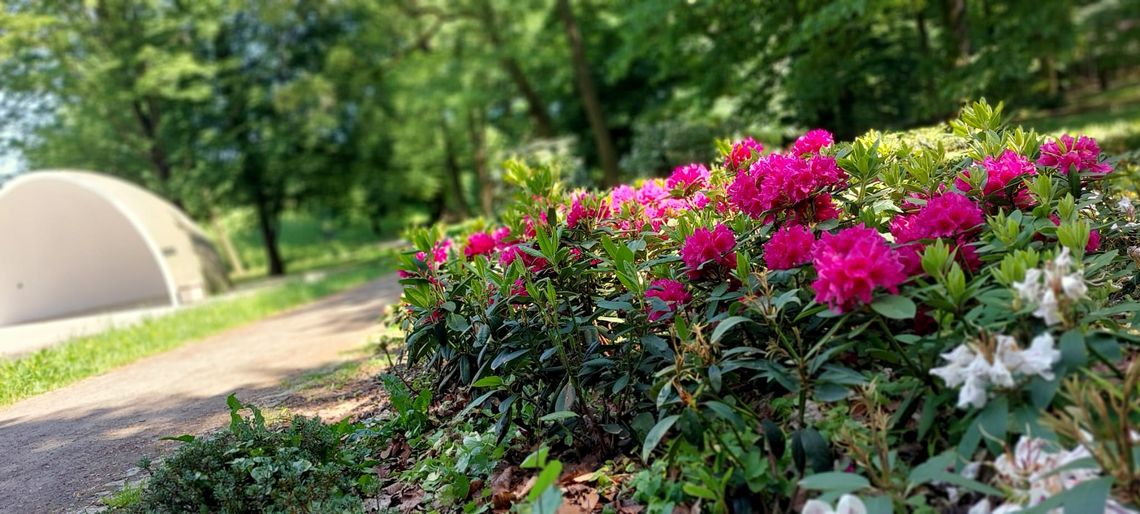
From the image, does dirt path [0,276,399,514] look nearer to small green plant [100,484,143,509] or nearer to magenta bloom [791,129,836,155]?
small green plant [100,484,143,509]

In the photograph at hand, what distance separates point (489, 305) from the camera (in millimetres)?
3369

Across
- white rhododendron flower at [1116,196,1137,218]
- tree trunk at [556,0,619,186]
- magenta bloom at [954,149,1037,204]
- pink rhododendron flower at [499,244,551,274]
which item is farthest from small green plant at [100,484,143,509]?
tree trunk at [556,0,619,186]

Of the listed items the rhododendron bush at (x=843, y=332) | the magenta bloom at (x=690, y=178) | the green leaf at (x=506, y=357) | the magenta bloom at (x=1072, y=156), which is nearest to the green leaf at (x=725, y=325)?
the rhododendron bush at (x=843, y=332)

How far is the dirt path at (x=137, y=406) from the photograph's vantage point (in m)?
3.62

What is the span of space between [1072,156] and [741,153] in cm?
137

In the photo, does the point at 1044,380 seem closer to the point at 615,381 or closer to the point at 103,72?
the point at 615,381

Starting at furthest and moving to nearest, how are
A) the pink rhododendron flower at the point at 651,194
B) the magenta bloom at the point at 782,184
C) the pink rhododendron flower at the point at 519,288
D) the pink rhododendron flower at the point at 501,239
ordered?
the pink rhododendron flower at the point at 651,194
the pink rhododendron flower at the point at 501,239
the pink rhododendron flower at the point at 519,288
the magenta bloom at the point at 782,184

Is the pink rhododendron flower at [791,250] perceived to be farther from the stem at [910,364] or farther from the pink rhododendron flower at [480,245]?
the pink rhododendron flower at [480,245]

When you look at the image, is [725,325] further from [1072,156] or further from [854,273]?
[1072,156]

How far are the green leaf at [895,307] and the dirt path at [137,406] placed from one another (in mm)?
3249

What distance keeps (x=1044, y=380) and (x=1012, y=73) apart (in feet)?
29.3

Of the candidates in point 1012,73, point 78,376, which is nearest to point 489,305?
point 78,376

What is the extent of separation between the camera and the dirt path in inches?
143

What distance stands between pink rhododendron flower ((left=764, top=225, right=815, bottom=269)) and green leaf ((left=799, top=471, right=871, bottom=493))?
753mm
